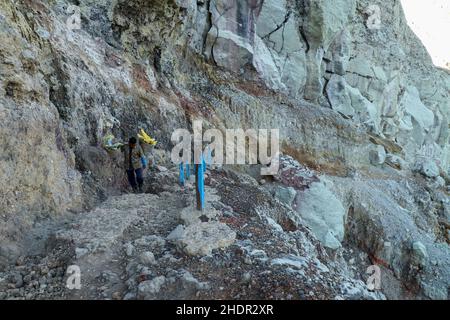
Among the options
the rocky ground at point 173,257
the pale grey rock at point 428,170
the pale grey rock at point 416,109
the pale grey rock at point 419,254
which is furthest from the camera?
the pale grey rock at point 416,109

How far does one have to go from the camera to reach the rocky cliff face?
6742 mm

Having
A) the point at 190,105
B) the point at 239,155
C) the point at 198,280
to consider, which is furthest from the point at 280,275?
the point at 190,105

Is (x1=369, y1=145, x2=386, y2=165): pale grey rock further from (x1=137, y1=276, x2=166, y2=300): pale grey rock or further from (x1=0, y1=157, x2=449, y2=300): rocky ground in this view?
(x1=137, y1=276, x2=166, y2=300): pale grey rock

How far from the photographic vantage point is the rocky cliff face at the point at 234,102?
22.1ft

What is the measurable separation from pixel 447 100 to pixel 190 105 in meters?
40.8

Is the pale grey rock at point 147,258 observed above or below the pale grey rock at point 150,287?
above

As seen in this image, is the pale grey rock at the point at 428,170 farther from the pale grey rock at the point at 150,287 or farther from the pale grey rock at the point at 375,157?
the pale grey rock at the point at 150,287

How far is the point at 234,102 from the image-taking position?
60.2 ft

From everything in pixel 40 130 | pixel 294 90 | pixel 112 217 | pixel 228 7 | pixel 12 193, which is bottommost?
pixel 112 217

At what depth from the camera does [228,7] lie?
19750mm

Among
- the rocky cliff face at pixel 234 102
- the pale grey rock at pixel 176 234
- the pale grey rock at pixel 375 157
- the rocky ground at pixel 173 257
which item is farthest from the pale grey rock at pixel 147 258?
the pale grey rock at pixel 375 157

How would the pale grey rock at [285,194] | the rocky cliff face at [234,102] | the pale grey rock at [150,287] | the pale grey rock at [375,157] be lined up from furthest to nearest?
the pale grey rock at [375,157] → the pale grey rock at [285,194] → the rocky cliff face at [234,102] → the pale grey rock at [150,287]

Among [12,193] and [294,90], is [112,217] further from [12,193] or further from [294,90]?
[294,90]

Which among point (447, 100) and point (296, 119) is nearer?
point (296, 119)
